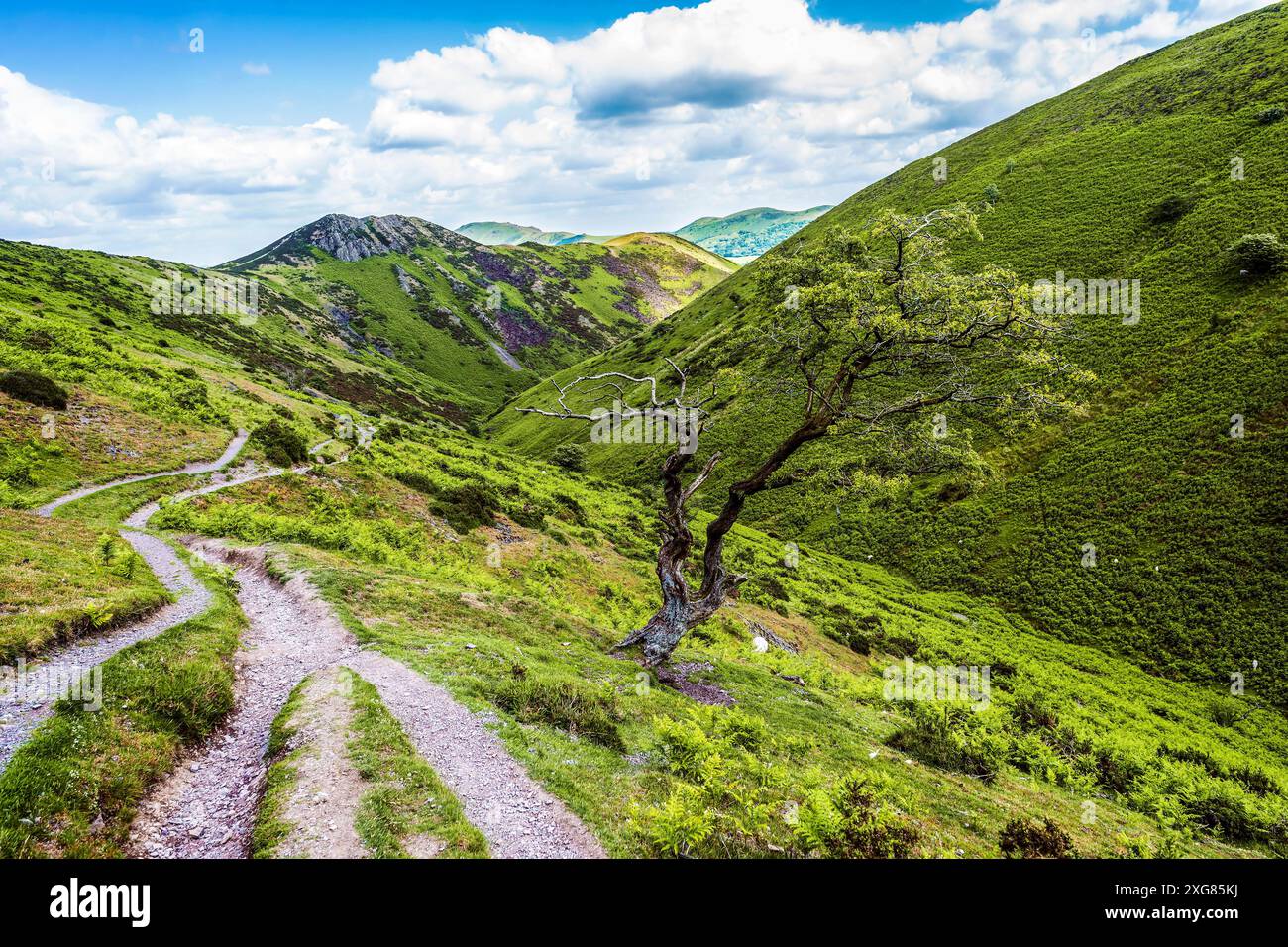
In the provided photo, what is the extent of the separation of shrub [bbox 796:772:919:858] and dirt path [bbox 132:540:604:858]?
317cm

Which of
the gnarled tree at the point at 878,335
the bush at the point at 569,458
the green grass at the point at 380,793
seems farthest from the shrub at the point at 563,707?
the bush at the point at 569,458

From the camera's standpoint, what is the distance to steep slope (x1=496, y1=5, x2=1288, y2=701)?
3075 cm

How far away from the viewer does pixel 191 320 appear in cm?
9162

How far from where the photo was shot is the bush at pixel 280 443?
106 feet

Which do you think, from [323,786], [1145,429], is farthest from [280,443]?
[1145,429]

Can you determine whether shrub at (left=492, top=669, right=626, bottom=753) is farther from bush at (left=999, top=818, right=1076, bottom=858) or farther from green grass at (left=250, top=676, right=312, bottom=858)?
bush at (left=999, top=818, right=1076, bottom=858)

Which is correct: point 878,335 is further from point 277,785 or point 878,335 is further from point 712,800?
point 277,785

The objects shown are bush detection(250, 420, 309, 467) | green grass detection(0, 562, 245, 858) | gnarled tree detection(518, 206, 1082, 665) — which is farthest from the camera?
bush detection(250, 420, 309, 467)

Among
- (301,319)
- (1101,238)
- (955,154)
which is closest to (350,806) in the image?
(1101,238)

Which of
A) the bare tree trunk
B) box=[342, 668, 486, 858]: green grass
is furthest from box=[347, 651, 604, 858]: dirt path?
the bare tree trunk

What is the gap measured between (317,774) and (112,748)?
275 cm

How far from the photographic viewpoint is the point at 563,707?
12.3 metres

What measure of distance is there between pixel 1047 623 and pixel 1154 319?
34.0 m

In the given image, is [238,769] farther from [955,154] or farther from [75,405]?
[955,154]
